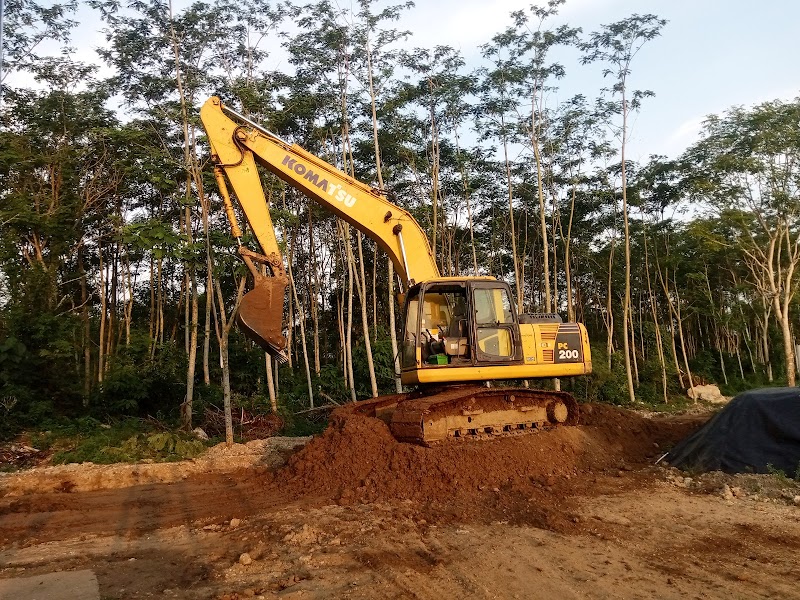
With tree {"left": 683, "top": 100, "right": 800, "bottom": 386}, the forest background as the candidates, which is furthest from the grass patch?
tree {"left": 683, "top": 100, "right": 800, "bottom": 386}

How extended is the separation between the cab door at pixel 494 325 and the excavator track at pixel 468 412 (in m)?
0.57

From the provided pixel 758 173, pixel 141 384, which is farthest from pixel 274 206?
pixel 758 173

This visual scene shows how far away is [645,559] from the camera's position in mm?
5391

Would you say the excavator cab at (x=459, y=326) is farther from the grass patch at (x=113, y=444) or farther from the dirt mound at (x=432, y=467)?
the grass patch at (x=113, y=444)

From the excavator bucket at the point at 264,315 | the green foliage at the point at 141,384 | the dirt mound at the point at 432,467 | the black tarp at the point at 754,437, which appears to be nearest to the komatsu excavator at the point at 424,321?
the excavator bucket at the point at 264,315

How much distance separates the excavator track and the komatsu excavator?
18 mm

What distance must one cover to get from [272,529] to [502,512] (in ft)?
8.67

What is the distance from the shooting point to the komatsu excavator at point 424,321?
8.84 m

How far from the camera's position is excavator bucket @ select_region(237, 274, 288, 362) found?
27.5 feet

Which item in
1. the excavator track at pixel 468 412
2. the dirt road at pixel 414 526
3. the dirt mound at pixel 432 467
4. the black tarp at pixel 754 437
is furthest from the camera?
the excavator track at pixel 468 412

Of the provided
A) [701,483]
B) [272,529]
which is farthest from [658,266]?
[272,529]

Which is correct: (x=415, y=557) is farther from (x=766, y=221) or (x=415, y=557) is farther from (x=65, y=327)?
(x=766, y=221)

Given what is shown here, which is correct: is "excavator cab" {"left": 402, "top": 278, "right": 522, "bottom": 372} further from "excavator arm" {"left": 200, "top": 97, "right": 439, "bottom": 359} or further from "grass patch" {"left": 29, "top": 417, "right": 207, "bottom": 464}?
"grass patch" {"left": 29, "top": 417, "right": 207, "bottom": 464}

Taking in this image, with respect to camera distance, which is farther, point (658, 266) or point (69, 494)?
point (658, 266)
